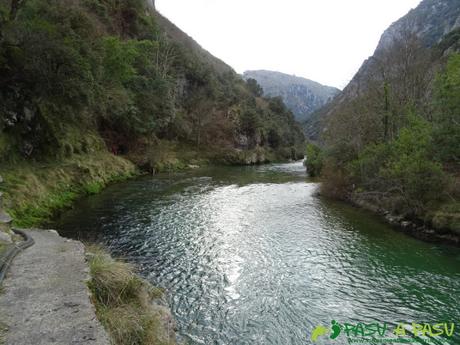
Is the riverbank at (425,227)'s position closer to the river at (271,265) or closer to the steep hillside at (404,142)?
the steep hillside at (404,142)

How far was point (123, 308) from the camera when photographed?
22.8ft

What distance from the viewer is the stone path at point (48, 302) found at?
196 inches

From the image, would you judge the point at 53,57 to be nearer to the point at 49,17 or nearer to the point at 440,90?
the point at 49,17

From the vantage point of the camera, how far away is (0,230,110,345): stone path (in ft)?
16.3

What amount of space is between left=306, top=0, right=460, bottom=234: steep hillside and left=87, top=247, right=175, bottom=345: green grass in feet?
54.0

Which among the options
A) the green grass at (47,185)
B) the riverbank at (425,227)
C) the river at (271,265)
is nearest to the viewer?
the river at (271,265)

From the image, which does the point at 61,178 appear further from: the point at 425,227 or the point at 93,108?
the point at 425,227

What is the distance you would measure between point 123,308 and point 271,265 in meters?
7.33

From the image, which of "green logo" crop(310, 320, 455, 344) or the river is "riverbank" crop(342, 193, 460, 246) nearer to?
the river

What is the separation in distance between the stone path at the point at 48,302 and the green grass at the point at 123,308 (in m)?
0.35

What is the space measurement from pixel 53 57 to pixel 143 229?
12.8m

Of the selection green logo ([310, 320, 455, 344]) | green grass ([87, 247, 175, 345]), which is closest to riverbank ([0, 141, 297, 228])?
green grass ([87, 247, 175, 345])

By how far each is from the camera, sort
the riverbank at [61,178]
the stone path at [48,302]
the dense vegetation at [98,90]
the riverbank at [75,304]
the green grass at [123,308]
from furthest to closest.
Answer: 1. the dense vegetation at [98,90]
2. the riverbank at [61,178]
3. the green grass at [123,308]
4. the riverbank at [75,304]
5. the stone path at [48,302]

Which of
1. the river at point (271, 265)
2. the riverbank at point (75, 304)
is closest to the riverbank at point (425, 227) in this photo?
the river at point (271, 265)
